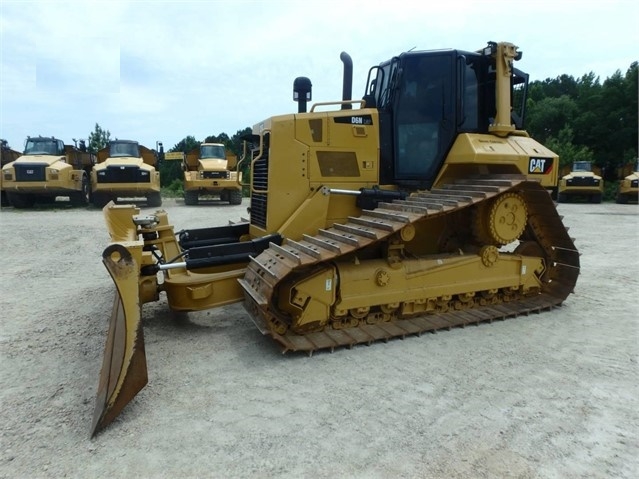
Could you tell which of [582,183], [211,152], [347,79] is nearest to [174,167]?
[211,152]

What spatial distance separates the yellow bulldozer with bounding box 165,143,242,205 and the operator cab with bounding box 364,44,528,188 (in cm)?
1427

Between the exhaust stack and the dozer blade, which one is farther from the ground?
the exhaust stack

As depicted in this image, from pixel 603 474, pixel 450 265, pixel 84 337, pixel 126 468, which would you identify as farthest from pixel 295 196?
pixel 603 474

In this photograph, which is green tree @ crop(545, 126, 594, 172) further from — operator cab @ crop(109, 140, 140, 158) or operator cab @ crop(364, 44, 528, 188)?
operator cab @ crop(364, 44, 528, 188)

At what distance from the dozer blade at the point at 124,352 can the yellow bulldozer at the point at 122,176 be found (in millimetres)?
15148

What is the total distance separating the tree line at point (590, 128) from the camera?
107ft

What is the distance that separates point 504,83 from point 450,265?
2320mm

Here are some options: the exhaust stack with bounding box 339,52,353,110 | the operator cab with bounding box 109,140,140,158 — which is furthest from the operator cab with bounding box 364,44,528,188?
the operator cab with bounding box 109,140,140,158

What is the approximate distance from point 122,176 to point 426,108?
14.6 metres

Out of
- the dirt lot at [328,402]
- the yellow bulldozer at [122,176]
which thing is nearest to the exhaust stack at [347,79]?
the dirt lot at [328,402]

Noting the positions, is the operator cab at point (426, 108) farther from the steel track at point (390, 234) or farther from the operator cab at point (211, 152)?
the operator cab at point (211, 152)

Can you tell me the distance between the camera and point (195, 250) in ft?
15.7

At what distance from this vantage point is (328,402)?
327 centimetres

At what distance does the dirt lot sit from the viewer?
2605 mm
